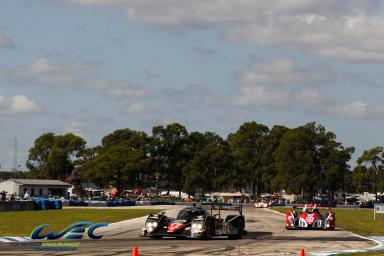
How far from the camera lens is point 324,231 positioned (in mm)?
40250

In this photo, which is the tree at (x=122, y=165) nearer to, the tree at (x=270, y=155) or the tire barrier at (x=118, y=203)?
the tree at (x=270, y=155)

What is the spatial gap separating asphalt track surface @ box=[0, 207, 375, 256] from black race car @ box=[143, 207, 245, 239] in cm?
41

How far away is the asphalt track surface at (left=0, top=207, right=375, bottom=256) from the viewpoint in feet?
82.1

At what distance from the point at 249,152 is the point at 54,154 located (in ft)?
160

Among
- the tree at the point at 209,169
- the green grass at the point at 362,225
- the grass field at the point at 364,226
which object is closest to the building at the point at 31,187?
the tree at the point at 209,169

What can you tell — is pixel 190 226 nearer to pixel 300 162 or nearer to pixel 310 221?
pixel 310 221

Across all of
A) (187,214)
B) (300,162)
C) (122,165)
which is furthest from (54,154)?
(187,214)

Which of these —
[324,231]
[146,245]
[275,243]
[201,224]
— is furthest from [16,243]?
[324,231]

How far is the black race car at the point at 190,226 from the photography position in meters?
31.3

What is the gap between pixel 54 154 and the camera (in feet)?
605

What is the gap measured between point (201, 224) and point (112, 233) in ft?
21.6

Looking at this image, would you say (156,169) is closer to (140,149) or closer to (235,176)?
(140,149)

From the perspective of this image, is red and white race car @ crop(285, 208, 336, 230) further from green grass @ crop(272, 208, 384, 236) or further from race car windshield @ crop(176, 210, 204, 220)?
race car windshield @ crop(176, 210, 204, 220)

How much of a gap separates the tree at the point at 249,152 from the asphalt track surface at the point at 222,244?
130m
